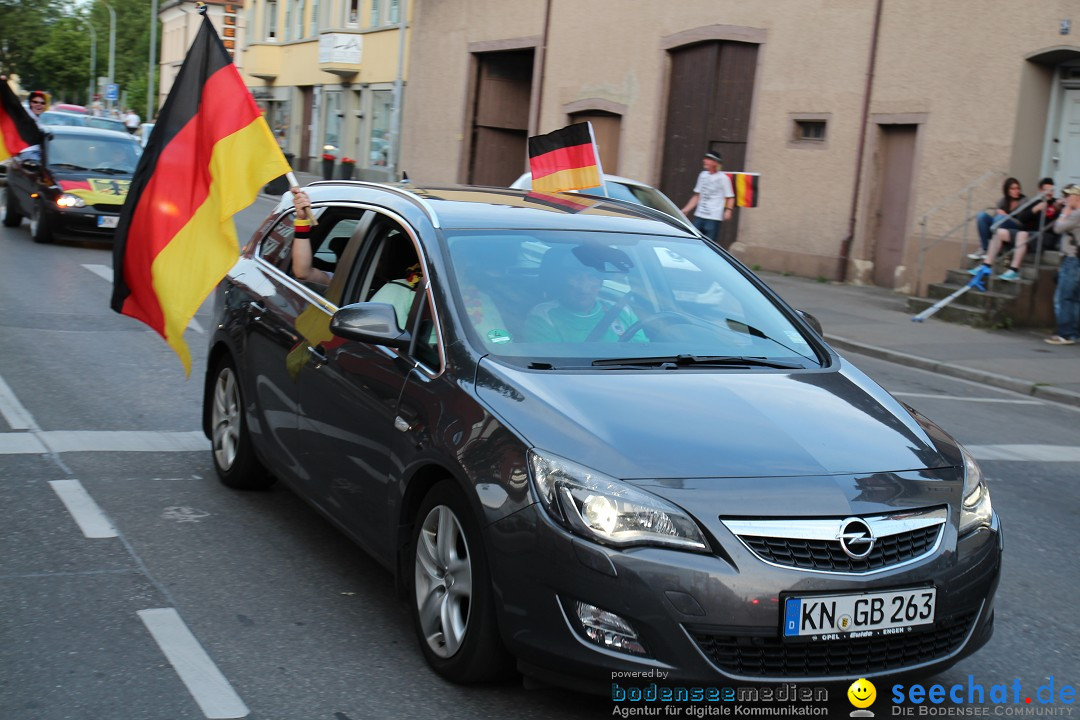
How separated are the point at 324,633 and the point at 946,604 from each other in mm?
2172

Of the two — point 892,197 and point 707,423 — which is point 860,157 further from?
point 707,423

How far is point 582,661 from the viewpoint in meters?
3.66

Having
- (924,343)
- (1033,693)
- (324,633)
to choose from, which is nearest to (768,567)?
(1033,693)

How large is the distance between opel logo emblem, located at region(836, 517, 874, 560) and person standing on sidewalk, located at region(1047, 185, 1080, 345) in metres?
13.5

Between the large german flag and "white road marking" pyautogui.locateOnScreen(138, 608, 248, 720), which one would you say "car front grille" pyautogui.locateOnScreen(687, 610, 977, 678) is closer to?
"white road marking" pyautogui.locateOnScreen(138, 608, 248, 720)

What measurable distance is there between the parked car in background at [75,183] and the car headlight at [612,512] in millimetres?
15048

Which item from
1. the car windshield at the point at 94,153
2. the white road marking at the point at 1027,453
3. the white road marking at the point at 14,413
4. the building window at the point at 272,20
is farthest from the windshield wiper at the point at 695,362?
the building window at the point at 272,20

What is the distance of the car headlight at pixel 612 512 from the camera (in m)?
3.63

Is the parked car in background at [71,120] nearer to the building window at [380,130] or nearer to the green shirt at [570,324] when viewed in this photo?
the building window at [380,130]

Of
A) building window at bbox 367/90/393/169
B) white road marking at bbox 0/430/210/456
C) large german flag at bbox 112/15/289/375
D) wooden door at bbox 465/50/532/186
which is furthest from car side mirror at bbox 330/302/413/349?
building window at bbox 367/90/393/169

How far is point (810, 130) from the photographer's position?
902 inches

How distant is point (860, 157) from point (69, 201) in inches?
495

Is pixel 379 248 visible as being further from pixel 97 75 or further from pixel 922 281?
pixel 97 75

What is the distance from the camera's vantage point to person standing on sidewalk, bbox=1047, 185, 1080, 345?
16.0 metres
